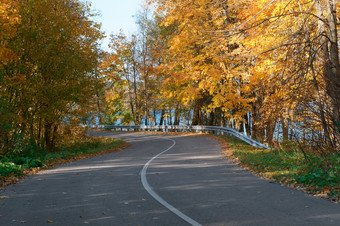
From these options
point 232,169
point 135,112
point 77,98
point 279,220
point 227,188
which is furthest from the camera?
point 135,112

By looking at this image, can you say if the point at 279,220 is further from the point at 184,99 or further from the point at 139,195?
the point at 184,99

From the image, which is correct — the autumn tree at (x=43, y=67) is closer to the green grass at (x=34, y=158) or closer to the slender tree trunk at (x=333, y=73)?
the green grass at (x=34, y=158)

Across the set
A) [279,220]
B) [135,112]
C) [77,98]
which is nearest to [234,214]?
[279,220]

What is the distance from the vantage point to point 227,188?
875cm

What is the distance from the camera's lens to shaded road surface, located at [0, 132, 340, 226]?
5887 mm

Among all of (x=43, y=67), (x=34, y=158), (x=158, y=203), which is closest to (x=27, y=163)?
(x=34, y=158)

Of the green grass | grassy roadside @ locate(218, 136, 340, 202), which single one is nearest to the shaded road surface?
grassy roadside @ locate(218, 136, 340, 202)

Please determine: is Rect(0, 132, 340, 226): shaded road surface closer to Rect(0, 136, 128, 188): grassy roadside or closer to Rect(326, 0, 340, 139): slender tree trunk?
Rect(0, 136, 128, 188): grassy roadside

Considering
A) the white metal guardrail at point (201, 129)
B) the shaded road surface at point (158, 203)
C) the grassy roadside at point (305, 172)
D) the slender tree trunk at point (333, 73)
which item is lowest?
the shaded road surface at point (158, 203)

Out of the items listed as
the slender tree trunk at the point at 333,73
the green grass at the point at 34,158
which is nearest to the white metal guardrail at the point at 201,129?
Result: the slender tree trunk at the point at 333,73

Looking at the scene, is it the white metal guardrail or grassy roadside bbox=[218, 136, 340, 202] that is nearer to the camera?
grassy roadside bbox=[218, 136, 340, 202]

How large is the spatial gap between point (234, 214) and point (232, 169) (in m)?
6.36

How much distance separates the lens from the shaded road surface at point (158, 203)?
19.3 feet

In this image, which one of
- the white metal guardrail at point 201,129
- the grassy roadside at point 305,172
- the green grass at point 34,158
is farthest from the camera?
the white metal guardrail at point 201,129
